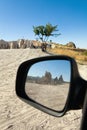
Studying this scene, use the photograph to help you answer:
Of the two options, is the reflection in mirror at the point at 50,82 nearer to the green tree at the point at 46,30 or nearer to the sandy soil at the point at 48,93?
the sandy soil at the point at 48,93

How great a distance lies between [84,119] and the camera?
4.84 ft

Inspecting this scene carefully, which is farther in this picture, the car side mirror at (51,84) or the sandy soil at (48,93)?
the sandy soil at (48,93)

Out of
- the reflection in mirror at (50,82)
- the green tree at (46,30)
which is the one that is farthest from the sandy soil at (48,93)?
the green tree at (46,30)

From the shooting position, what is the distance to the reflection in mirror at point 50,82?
74.4 inches

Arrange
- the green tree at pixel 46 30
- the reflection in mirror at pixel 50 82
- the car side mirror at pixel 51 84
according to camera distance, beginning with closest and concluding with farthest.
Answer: the car side mirror at pixel 51 84
the reflection in mirror at pixel 50 82
the green tree at pixel 46 30

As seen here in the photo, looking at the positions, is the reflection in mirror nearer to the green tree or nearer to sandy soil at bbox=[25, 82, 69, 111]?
sandy soil at bbox=[25, 82, 69, 111]

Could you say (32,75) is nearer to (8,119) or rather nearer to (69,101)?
(69,101)

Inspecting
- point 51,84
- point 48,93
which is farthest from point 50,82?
point 48,93

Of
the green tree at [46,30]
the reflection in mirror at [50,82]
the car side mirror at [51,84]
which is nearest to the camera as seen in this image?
the car side mirror at [51,84]

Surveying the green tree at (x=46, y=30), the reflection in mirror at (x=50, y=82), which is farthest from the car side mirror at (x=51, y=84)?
the green tree at (x=46, y=30)

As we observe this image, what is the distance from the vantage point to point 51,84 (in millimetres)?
2127

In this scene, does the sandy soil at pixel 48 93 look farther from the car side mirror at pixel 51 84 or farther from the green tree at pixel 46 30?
the green tree at pixel 46 30

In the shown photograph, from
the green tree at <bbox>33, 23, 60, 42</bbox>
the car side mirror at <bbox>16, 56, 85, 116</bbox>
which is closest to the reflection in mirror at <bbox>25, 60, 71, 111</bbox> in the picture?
the car side mirror at <bbox>16, 56, 85, 116</bbox>

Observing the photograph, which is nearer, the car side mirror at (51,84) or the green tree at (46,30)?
the car side mirror at (51,84)
